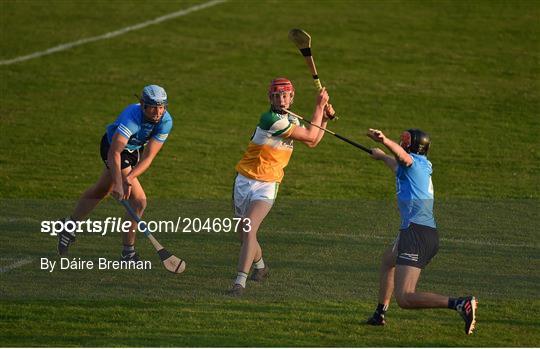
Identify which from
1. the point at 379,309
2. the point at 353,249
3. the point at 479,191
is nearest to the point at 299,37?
the point at 353,249

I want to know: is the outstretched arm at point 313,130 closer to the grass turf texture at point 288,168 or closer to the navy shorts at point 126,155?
the grass turf texture at point 288,168

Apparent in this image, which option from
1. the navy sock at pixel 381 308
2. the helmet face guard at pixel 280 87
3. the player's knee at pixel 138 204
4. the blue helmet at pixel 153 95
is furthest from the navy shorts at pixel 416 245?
the player's knee at pixel 138 204

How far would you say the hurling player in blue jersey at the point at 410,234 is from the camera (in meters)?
10.7

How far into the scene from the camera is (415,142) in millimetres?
11023

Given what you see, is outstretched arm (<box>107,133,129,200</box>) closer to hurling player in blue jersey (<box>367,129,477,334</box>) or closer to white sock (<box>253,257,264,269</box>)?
white sock (<box>253,257,264,269</box>)

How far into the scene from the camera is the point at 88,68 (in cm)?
2669

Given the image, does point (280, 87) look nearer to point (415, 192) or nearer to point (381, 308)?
point (415, 192)

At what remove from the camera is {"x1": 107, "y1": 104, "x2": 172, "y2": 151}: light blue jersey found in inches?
513

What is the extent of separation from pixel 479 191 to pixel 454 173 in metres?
1.16

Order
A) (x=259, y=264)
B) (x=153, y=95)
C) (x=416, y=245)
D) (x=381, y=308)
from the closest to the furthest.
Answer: (x=416, y=245), (x=381, y=308), (x=153, y=95), (x=259, y=264)

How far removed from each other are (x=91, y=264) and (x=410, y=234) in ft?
14.6

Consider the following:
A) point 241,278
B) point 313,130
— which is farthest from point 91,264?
point 313,130

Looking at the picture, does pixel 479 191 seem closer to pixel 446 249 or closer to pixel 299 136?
pixel 446 249

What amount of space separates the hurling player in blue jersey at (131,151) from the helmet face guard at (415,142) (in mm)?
3170
